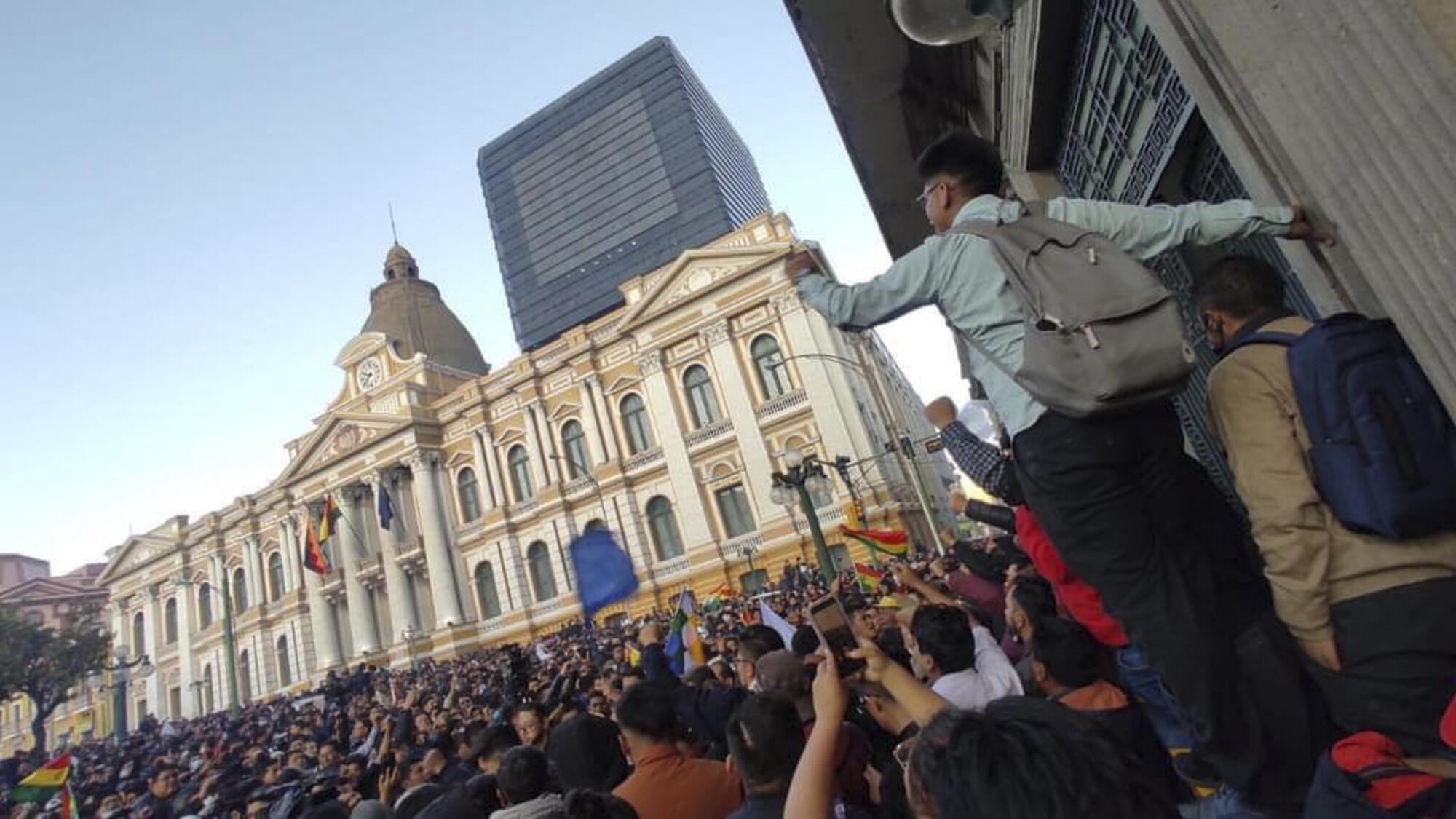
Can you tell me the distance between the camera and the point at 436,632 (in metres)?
29.0

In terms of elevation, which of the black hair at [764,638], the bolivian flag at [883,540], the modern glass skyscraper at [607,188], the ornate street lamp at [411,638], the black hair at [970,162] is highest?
the modern glass skyscraper at [607,188]

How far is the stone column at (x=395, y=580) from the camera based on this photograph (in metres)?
30.5

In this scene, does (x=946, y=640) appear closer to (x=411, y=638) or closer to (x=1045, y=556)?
(x=1045, y=556)

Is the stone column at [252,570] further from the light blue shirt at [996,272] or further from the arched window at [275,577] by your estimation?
the light blue shirt at [996,272]

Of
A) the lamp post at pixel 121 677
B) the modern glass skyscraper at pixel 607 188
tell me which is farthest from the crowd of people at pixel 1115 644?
the modern glass skyscraper at pixel 607 188

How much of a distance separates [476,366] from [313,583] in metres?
17.0

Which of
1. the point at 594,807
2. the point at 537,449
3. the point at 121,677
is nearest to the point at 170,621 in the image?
the point at 121,677

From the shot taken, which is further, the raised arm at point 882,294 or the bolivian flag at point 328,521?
the bolivian flag at point 328,521

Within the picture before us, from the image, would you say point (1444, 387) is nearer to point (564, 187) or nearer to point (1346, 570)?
point (1346, 570)

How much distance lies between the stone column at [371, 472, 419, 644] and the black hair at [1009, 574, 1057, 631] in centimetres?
3168

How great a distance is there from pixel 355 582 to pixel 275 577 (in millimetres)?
7680

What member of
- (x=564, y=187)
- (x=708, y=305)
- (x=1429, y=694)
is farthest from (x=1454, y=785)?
(x=564, y=187)

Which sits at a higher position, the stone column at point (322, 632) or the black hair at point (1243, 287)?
the stone column at point (322, 632)

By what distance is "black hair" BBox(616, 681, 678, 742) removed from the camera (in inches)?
106
